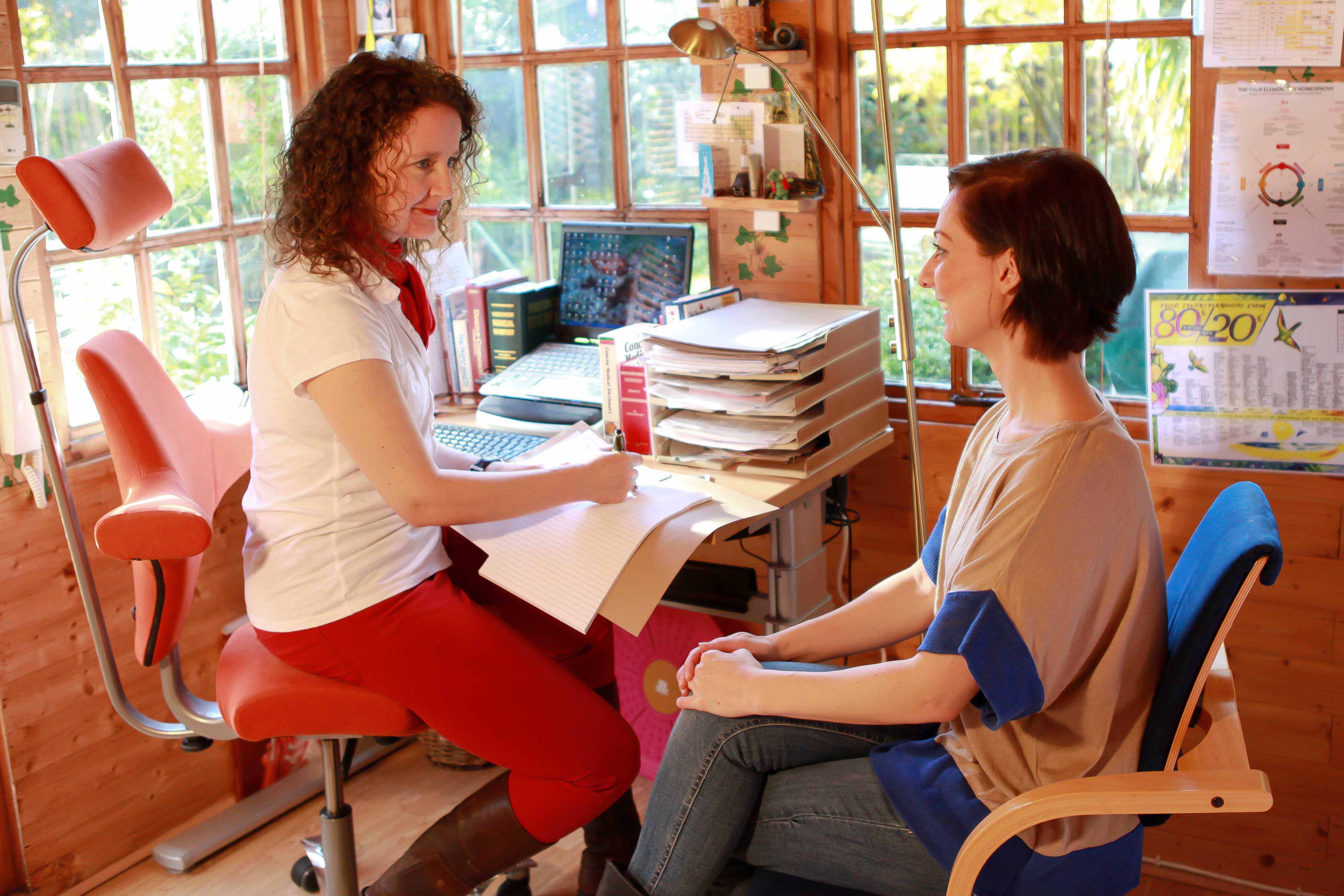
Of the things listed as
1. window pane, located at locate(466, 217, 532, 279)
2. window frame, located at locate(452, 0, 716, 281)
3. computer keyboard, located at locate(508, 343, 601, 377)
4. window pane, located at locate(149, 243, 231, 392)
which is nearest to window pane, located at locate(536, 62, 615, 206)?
window frame, located at locate(452, 0, 716, 281)

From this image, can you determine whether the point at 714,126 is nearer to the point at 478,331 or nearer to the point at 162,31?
the point at 478,331

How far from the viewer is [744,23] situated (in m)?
2.14

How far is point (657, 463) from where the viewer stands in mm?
2057

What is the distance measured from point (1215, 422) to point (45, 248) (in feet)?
6.78

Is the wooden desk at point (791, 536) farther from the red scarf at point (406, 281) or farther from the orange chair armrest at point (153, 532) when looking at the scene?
the orange chair armrest at point (153, 532)

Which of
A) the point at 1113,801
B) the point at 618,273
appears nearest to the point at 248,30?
the point at 618,273

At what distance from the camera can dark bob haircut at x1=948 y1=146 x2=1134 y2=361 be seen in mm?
1204

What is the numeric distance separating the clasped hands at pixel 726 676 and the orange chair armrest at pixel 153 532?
2.16ft

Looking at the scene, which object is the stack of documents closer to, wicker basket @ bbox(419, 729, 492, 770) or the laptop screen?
the laptop screen

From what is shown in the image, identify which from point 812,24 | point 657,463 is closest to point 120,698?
point 657,463

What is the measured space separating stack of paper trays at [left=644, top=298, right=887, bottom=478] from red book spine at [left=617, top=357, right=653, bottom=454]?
0.04 m

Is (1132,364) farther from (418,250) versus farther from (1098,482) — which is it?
(418,250)

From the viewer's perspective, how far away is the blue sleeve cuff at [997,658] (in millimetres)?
1132

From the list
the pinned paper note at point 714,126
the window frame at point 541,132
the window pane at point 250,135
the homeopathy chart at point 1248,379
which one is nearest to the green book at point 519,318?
the window frame at point 541,132
